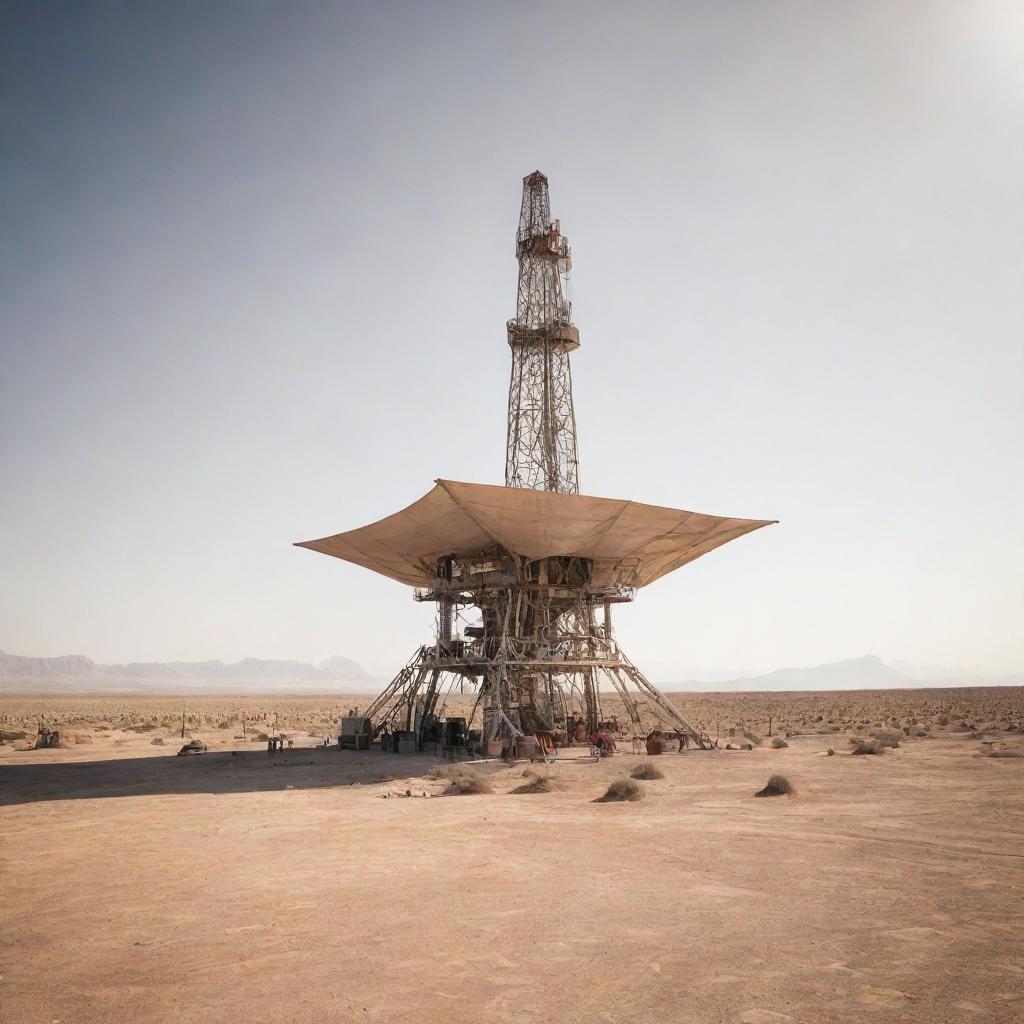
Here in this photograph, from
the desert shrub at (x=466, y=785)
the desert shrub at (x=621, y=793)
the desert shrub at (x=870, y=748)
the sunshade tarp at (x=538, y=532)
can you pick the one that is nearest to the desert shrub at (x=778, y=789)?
the desert shrub at (x=621, y=793)

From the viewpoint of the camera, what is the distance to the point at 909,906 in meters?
9.45

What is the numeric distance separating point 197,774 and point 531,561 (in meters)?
15.8

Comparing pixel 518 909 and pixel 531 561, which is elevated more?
pixel 531 561

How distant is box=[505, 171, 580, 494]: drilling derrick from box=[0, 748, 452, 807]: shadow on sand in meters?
15.8

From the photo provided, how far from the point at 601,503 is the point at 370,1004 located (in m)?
22.1

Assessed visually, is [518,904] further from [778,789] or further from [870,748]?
[870,748]

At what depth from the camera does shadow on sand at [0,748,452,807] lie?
20.7 meters

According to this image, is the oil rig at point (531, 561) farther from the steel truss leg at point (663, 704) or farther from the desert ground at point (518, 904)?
the desert ground at point (518, 904)

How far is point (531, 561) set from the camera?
33.9 metres

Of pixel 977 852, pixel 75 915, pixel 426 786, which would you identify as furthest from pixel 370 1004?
pixel 426 786

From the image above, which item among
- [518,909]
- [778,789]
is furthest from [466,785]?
[518,909]

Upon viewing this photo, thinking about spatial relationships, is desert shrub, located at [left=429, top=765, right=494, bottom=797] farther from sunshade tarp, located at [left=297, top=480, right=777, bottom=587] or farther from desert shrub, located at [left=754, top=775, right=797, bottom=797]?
sunshade tarp, located at [left=297, top=480, right=777, bottom=587]

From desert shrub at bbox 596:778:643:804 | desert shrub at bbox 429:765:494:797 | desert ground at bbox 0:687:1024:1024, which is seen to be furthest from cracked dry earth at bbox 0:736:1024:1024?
desert shrub at bbox 429:765:494:797

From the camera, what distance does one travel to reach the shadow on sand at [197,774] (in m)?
20.7
